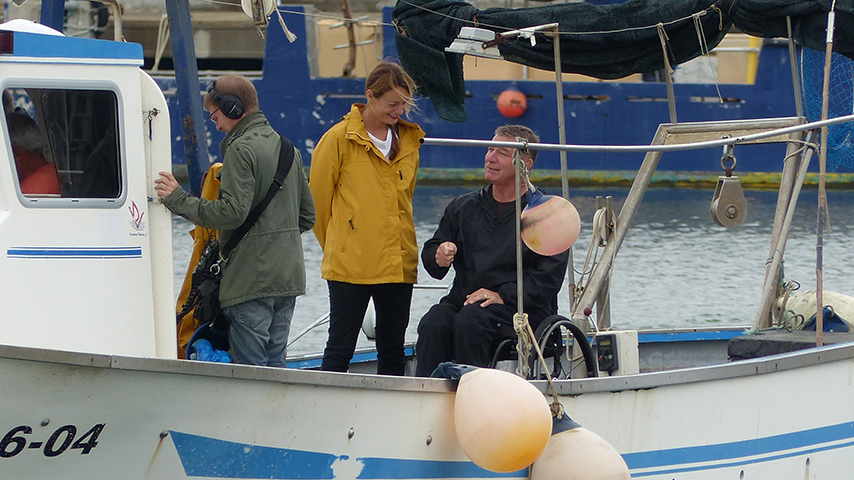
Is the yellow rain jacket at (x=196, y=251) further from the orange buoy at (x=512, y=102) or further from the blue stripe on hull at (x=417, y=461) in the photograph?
the orange buoy at (x=512, y=102)

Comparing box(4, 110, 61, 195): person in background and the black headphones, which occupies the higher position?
the black headphones

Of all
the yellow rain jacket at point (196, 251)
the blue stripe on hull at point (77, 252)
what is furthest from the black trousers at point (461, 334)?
the blue stripe on hull at point (77, 252)

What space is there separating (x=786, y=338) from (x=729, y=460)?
2.52 ft

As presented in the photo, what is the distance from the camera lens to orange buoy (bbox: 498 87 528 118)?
75.5ft

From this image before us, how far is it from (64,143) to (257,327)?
Answer: 1.04m

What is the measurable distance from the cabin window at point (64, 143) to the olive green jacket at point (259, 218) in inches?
11.5

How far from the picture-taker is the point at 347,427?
3723mm

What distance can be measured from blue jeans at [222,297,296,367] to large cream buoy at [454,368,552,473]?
36.3 inches

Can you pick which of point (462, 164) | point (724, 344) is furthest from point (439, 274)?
point (462, 164)

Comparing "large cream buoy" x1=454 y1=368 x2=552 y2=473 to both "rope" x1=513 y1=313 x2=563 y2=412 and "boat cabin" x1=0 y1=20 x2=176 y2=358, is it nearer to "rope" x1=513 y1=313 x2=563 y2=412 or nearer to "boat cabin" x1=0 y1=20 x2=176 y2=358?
"rope" x1=513 y1=313 x2=563 y2=412

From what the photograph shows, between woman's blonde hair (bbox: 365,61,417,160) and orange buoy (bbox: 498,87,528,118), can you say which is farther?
orange buoy (bbox: 498,87,528,118)

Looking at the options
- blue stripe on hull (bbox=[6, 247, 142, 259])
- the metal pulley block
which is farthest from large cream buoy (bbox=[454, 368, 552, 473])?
the metal pulley block

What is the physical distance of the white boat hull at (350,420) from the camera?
3.25 m

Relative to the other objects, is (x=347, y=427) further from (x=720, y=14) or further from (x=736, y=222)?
(x=720, y=14)
